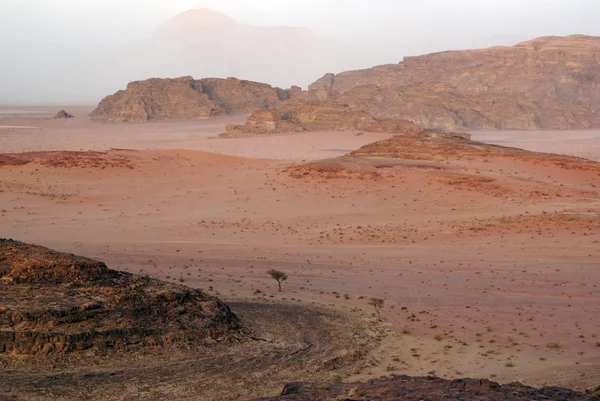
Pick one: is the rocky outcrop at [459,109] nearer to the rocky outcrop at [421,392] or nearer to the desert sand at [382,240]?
the desert sand at [382,240]

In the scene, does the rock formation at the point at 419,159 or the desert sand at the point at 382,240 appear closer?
the desert sand at the point at 382,240

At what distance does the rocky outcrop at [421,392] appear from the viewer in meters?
7.53

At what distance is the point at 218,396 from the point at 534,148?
223ft

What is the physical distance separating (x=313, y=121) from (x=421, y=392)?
Answer: 77.0 metres

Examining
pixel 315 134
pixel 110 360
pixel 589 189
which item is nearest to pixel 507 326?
pixel 110 360

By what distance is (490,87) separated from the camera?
140500 mm

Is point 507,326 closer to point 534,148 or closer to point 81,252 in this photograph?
point 81,252

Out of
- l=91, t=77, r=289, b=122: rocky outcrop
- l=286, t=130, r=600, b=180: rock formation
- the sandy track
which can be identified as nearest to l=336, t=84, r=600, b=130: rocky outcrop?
the sandy track

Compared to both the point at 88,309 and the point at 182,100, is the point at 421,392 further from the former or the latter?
the point at 182,100

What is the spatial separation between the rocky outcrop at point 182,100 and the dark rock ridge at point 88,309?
3627 inches

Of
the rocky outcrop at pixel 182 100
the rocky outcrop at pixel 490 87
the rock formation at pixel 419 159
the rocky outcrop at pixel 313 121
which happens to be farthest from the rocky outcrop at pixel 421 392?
the rocky outcrop at pixel 182 100

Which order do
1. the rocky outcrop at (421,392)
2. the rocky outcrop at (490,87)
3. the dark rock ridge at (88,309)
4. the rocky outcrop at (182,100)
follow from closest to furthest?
the rocky outcrop at (421,392), the dark rock ridge at (88,309), the rocky outcrop at (490,87), the rocky outcrop at (182,100)

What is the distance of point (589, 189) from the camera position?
34.0m

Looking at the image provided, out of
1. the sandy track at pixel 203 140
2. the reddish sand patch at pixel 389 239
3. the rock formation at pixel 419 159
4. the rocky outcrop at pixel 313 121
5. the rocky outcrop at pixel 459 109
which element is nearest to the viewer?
the reddish sand patch at pixel 389 239
